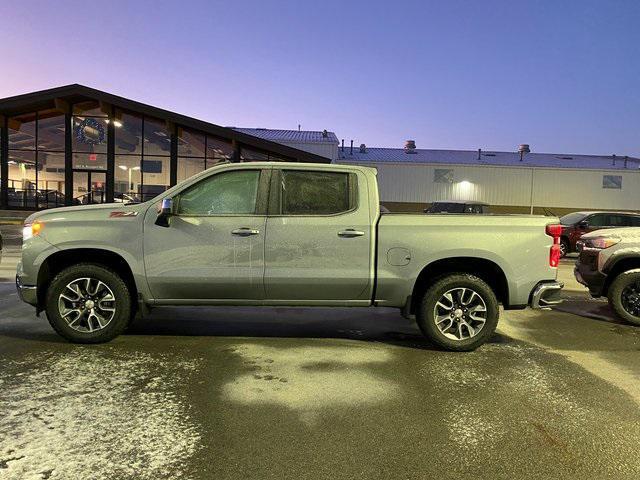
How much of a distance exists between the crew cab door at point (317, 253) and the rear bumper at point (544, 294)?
1.71 meters

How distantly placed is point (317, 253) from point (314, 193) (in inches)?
25.4

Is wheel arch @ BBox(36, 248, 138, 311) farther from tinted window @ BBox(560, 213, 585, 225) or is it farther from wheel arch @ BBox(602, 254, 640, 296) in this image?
tinted window @ BBox(560, 213, 585, 225)

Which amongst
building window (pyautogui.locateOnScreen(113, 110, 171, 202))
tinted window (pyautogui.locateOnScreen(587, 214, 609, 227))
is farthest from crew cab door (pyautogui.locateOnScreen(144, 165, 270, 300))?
building window (pyautogui.locateOnScreen(113, 110, 171, 202))

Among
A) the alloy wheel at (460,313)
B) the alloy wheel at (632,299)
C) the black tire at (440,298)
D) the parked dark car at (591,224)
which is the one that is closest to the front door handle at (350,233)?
the black tire at (440,298)

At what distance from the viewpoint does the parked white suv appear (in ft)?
22.8

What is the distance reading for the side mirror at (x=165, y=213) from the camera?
5.08m

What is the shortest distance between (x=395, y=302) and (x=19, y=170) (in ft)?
87.2

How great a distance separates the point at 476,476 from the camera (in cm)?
294

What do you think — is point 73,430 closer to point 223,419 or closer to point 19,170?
point 223,419

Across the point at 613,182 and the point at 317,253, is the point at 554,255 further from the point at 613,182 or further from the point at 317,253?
Answer: the point at 613,182

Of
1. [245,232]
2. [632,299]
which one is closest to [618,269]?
[632,299]

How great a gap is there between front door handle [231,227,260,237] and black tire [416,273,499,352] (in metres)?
1.87

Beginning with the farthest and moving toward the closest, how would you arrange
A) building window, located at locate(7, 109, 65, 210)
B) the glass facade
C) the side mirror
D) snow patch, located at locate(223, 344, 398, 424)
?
building window, located at locate(7, 109, 65, 210) → the glass facade → the side mirror → snow patch, located at locate(223, 344, 398, 424)

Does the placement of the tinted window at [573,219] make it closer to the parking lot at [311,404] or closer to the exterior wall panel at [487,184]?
the parking lot at [311,404]
